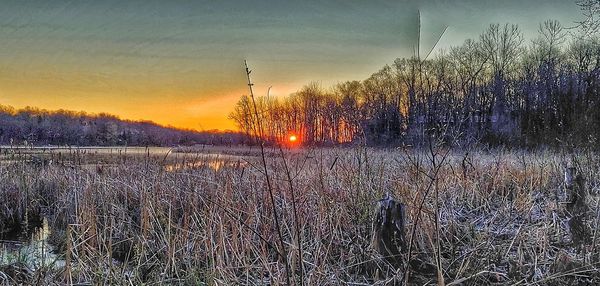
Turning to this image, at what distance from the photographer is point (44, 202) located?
24.0 ft

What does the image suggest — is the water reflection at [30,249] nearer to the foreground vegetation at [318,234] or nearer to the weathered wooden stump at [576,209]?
the foreground vegetation at [318,234]

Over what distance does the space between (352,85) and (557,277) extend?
51722 millimetres

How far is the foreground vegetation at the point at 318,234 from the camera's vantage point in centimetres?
289

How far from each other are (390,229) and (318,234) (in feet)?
2.60

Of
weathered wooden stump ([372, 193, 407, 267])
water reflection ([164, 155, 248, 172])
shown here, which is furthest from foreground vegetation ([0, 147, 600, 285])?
water reflection ([164, 155, 248, 172])

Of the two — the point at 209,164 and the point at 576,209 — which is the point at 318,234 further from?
the point at 209,164

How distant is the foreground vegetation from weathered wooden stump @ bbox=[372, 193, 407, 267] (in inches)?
2.8

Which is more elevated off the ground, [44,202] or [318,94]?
[318,94]

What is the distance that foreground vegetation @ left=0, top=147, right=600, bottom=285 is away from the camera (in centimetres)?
289

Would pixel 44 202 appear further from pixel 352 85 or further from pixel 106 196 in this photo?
pixel 352 85

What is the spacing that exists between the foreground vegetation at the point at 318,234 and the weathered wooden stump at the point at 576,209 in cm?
8

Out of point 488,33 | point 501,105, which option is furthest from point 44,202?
point 488,33

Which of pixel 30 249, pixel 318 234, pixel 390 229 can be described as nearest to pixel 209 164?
pixel 30 249

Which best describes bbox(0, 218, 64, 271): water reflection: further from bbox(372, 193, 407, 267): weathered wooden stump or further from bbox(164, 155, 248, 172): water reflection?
bbox(372, 193, 407, 267): weathered wooden stump
